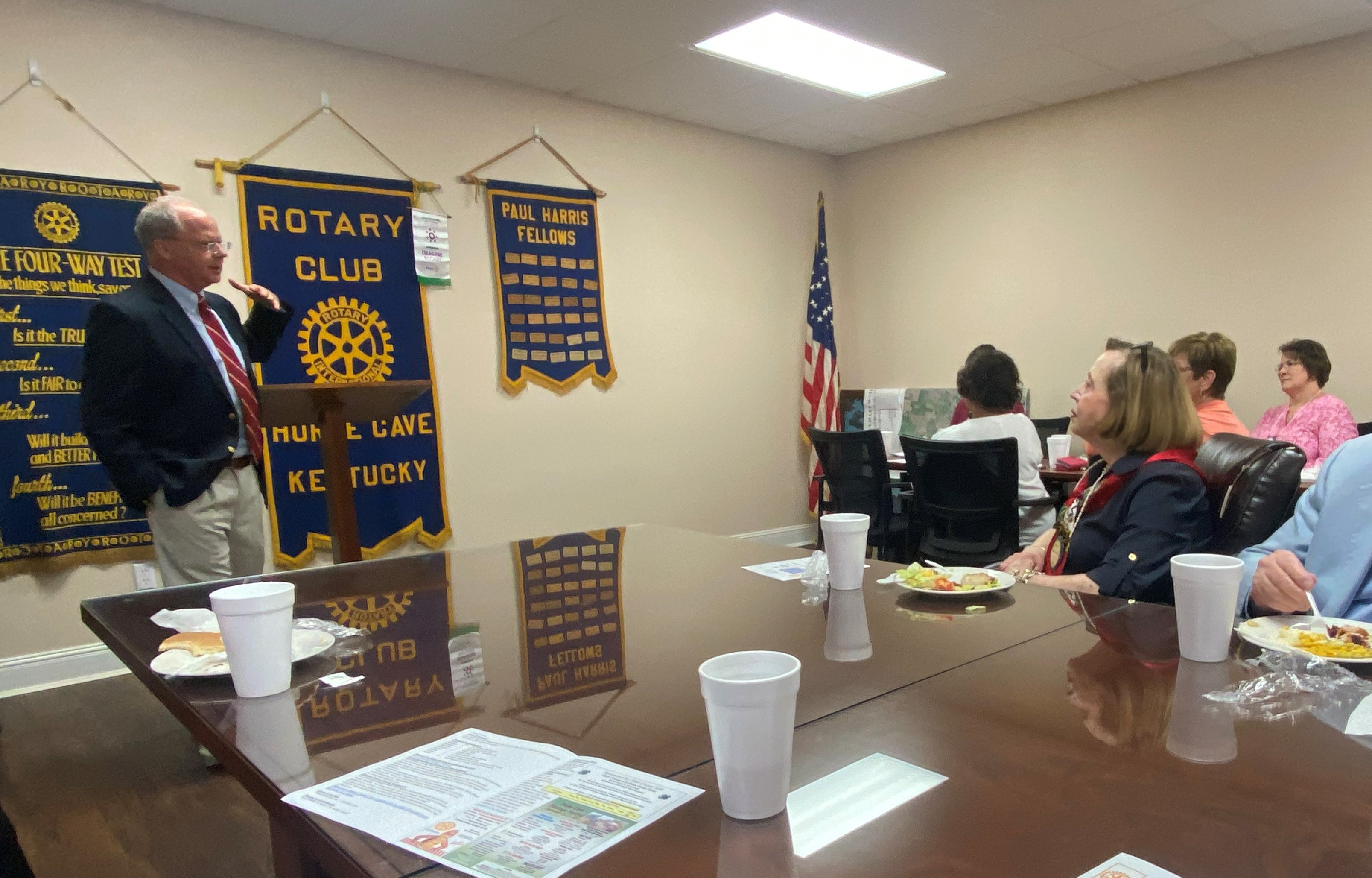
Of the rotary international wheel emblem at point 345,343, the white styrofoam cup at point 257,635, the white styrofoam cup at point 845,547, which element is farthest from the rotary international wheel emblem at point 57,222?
the white styrofoam cup at point 845,547

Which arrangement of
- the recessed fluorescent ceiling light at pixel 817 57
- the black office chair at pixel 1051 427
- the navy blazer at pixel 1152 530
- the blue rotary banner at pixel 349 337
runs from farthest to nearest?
1. the black office chair at pixel 1051 427
2. the recessed fluorescent ceiling light at pixel 817 57
3. the blue rotary banner at pixel 349 337
4. the navy blazer at pixel 1152 530

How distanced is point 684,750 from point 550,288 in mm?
4060

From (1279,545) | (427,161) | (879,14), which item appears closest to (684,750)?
(1279,545)

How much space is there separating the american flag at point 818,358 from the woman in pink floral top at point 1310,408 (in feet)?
8.54

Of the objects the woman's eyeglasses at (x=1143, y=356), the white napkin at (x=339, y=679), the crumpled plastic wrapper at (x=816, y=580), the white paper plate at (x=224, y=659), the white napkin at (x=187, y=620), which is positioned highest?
the woman's eyeglasses at (x=1143, y=356)

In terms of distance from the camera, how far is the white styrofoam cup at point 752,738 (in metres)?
0.70

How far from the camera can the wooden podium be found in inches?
108

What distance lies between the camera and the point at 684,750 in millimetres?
876

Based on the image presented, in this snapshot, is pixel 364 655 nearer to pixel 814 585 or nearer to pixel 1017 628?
pixel 814 585

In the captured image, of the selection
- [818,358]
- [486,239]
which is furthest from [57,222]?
[818,358]

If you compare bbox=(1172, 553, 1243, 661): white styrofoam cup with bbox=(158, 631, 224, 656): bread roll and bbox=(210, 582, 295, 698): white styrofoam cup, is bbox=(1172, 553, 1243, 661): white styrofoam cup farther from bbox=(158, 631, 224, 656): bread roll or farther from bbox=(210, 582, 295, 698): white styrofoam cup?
bbox=(158, 631, 224, 656): bread roll

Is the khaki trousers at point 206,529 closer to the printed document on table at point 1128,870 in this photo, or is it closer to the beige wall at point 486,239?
the beige wall at point 486,239

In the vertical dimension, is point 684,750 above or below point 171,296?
below

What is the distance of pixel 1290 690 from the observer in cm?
97
